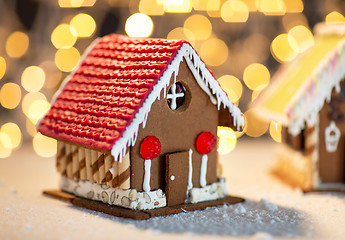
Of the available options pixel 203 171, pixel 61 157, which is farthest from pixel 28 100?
pixel 203 171

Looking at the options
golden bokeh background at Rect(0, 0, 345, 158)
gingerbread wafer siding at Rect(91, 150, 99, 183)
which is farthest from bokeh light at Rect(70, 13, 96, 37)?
gingerbread wafer siding at Rect(91, 150, 99, 183)

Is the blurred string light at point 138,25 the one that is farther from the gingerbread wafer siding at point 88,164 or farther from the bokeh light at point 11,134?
the gingerbread wafer siding at point 88,164

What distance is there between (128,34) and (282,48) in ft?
6.70

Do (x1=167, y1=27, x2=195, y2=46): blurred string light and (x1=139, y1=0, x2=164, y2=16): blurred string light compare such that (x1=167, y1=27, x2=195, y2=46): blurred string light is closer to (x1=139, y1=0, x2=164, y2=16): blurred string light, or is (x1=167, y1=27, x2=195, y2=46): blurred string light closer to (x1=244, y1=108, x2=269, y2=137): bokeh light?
(x1=139, y1=0, x2=164, y2=16): blurred string light

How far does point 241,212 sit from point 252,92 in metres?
3.85

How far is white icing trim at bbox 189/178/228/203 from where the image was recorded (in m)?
4.29

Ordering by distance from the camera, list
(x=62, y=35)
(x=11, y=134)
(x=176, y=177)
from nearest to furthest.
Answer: (x=176, y=177), (x=62, y=35), (x=11, y=134)

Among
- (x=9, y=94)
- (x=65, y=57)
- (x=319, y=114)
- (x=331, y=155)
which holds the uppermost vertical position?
(x=65, y=57)

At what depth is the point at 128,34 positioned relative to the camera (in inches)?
269

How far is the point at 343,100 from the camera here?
482cm

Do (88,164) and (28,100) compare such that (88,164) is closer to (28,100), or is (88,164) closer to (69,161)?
(69,161)

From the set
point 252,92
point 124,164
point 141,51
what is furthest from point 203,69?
point 252,92

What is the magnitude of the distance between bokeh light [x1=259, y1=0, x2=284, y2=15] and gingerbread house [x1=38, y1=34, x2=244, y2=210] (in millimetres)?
2378

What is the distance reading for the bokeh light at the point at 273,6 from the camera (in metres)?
6.49
